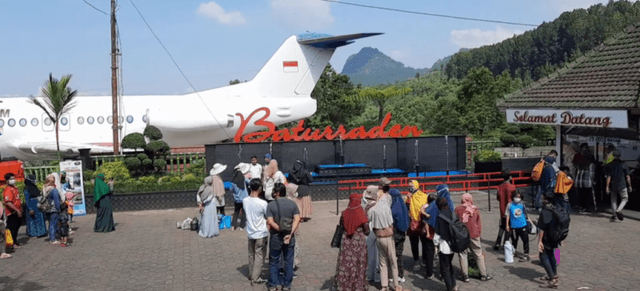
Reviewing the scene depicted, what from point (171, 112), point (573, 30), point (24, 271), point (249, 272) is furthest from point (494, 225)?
point (573, 30)

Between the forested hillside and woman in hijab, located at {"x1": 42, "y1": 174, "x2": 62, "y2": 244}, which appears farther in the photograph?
the forested hillside

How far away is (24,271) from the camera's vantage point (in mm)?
9398

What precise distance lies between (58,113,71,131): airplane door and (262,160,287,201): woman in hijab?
13987mm

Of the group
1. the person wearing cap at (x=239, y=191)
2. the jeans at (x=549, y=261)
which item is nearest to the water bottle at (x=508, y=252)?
the jeans at (x=549, y=261)

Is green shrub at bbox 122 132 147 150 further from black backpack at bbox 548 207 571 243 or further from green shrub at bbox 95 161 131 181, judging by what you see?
black backpack at bbox 548 207 571 243

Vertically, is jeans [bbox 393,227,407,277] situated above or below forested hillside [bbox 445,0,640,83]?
below

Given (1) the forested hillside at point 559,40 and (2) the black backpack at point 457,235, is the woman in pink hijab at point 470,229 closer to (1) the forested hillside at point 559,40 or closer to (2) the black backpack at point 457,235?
(2) the black backpack at point 457,235

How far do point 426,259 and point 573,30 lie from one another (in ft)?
308

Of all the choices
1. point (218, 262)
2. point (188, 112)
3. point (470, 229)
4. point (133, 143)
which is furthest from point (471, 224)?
point (188, 112)

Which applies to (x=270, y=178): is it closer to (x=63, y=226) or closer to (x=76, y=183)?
(x=63, y=226)

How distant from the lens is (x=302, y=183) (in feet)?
41.3

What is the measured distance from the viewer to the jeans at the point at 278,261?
774cm

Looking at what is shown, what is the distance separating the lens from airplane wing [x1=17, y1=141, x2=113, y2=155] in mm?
21656

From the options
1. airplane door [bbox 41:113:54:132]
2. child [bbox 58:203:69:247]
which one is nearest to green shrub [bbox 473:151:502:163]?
child [bbox 58:203:69:247]
